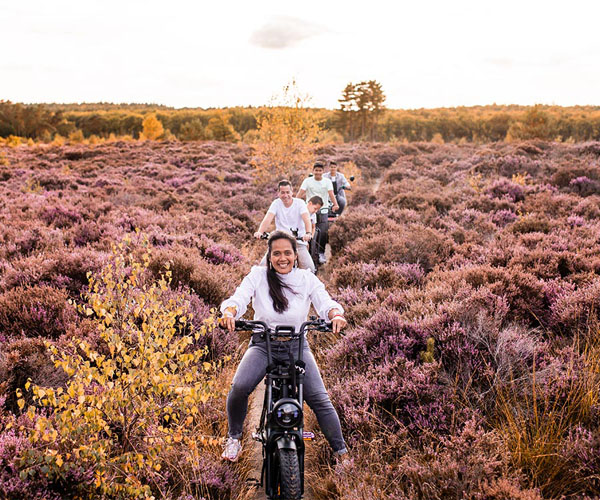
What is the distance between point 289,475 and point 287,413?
42 cm

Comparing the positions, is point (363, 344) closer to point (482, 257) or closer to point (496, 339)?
point (496, 339)

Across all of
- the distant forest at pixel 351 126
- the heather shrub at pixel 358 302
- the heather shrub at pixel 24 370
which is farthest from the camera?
the distant forest at pixel 351 126

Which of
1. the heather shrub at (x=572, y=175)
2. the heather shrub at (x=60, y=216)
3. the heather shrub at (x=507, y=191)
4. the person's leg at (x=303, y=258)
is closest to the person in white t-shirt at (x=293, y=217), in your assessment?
the person's leg at (x=303, y=258)

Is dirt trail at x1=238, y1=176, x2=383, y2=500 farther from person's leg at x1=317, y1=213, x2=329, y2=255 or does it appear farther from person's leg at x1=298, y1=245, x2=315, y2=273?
person's leg at x1=317, y1=213, x2=329, y2=255

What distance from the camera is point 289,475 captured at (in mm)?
2895

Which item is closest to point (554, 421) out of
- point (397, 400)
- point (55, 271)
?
point (397, 400)

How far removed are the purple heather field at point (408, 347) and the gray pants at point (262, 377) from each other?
0.34 meters

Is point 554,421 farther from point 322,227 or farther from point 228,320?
point 322,227

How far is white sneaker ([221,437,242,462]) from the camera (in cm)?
362

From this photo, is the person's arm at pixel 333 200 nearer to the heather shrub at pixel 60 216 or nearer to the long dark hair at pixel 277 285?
the heather shrub at pixel 60 216

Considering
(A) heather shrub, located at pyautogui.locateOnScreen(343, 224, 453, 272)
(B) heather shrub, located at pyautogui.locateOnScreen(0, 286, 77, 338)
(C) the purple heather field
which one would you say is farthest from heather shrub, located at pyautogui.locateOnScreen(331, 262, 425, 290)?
(B) heather shrub, located at pyautogui.locateOnScreen(0, 286, 77, 338)

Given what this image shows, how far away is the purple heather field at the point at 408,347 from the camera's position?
3025mm

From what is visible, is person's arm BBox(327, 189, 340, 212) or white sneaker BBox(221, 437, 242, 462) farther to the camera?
person's arm BBox(327, 189, 340, 212)

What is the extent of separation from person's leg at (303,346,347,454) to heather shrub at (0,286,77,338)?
341cm
